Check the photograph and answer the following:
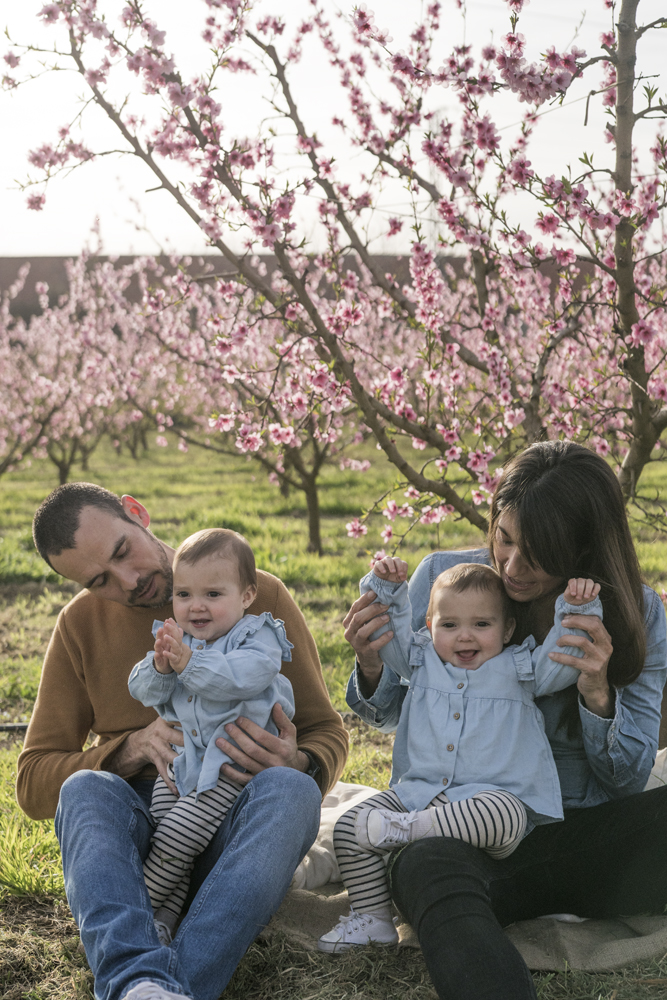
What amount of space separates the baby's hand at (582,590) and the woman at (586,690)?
0.05 metres

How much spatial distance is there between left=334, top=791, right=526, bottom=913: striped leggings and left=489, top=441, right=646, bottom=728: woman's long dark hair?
17.6 inches

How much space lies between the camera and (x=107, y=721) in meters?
2.47

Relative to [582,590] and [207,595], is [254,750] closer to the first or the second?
[207,595]

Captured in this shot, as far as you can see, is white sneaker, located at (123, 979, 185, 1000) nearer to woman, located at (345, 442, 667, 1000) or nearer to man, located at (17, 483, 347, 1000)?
man, located at (17, 483, 347, 1000)

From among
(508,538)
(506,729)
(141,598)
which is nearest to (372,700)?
(506,729)

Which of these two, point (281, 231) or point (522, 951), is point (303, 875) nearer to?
point (522, 951)

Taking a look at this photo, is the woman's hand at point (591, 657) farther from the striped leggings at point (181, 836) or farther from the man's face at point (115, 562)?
the man's face at point (115, 562)

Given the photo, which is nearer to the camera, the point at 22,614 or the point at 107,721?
the point at 107,721

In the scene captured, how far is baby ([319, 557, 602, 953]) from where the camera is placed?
6.66 feet

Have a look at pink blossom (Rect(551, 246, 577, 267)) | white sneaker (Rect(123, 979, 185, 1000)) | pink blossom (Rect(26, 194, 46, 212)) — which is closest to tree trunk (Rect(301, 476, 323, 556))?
pink blossom (Rect(26, 194, 46, 212))

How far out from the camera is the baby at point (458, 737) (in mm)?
2029

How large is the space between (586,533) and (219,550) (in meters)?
0.93

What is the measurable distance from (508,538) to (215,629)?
0.79 metres

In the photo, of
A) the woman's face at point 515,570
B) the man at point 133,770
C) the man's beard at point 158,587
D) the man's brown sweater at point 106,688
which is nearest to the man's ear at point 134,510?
the man at point 133,770
